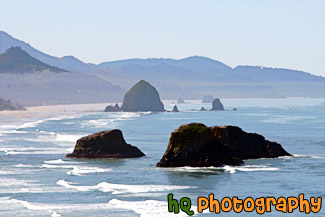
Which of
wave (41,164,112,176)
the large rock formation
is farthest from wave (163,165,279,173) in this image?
wave (41,164,112,176)

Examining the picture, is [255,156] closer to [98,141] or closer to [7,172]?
[98,141]

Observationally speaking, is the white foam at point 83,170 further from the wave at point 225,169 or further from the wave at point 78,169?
the wave at point 225,169

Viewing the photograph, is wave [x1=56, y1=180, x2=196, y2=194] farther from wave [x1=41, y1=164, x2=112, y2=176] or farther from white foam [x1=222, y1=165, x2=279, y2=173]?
white foam [x1=222, y1=165, x2=279, y2=173]

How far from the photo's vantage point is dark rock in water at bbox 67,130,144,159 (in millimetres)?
74500

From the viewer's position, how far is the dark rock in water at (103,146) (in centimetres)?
7450

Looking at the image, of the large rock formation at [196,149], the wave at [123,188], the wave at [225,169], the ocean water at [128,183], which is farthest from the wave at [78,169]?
the wave at [123,188]

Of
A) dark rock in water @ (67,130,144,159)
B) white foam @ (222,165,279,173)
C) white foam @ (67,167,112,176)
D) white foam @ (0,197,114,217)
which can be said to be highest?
dark rock in water @ (67,130,144,159)

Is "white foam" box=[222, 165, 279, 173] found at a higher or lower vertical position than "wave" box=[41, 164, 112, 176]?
higher

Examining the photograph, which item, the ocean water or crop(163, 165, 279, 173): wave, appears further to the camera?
crop(163, 165, 279, 173): wave

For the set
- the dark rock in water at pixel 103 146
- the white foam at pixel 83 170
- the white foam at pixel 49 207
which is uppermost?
the dark rock in water at pixel 103 146

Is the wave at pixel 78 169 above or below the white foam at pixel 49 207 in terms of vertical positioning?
above

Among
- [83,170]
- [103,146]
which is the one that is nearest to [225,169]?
[83,170]

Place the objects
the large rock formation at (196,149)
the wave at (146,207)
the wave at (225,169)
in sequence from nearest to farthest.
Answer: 1. the wave at (146,207)
2. the wave at (225,169)
3. the large rock formation at (196,149)

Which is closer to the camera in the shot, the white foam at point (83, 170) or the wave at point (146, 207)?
the wave at point (146, 207)
